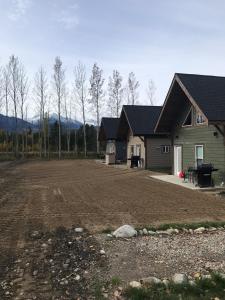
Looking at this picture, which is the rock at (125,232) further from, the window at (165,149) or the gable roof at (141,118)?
the window at (165,149)

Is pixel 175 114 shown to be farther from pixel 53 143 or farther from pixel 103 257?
pixel 53 143

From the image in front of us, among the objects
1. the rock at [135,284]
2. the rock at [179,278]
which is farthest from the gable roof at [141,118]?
Result: the rock at [135,284]

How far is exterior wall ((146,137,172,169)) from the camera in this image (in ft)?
90.5

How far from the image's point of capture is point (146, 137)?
2762 cm

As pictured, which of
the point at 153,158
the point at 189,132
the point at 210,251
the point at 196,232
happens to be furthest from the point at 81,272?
the point at 153,158

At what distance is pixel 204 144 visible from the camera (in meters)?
17.5

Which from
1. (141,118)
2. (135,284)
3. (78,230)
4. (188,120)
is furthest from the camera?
(141,118)

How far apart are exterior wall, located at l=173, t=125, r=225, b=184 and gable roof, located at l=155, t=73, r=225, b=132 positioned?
3.12 ft

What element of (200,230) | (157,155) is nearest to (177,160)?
(157,155)

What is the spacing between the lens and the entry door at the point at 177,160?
67.1ft

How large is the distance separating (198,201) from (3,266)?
778cm

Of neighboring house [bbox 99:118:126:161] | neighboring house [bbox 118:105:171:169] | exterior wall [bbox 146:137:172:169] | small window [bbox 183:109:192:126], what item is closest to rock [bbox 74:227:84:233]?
small window [bbox 183:109:192:126]

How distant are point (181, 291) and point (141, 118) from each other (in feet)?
79.4

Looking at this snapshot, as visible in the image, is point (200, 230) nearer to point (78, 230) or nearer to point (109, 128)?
point (78, 230)
